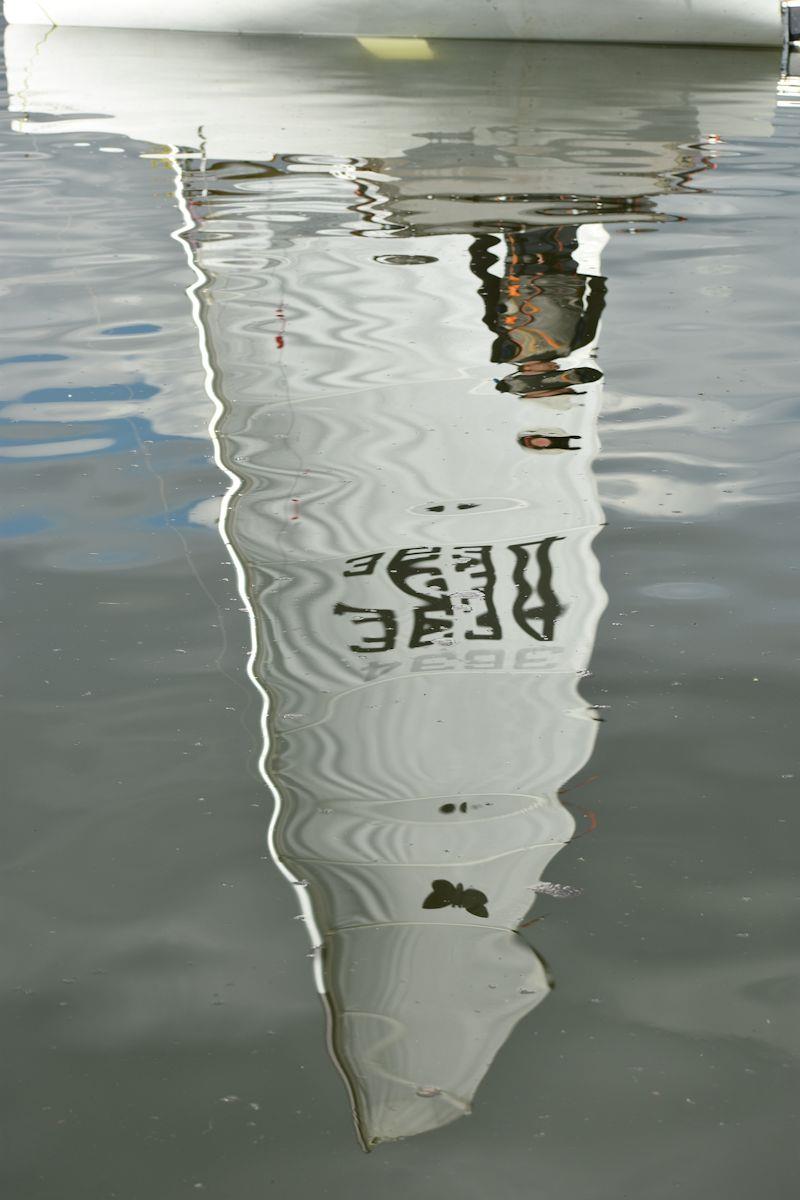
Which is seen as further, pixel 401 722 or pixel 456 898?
pixel 401 722

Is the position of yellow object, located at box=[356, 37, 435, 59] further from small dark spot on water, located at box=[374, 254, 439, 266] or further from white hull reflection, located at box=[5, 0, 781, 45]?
small dark spot on water, located at box=[374, 254, 439, 266]

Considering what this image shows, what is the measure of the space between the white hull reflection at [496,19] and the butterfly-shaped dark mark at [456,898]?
55.9 ft

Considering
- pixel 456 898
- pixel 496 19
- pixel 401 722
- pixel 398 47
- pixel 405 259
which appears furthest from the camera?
pixel 496 19

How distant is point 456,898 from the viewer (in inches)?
96.0

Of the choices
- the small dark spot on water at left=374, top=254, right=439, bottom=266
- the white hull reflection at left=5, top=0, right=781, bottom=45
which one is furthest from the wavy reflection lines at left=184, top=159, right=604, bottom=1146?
the white hull reflection at left=5, top=0, right=781, bottom=45

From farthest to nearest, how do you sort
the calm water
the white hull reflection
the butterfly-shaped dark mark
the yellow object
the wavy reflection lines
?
1. the yellow object
2. the white hull reflection
3. the butterfly-shaped dark mark
4. the wavy reflection lines
5. the calm water

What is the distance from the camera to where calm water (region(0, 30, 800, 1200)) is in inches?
81.1

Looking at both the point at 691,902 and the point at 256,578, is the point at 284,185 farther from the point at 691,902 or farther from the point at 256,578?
the point at 691,902

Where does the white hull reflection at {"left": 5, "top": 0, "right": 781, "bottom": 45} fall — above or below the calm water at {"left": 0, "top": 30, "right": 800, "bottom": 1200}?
above

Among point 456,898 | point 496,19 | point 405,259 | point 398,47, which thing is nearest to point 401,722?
point 456,898

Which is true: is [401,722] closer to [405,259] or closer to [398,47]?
[405,259]

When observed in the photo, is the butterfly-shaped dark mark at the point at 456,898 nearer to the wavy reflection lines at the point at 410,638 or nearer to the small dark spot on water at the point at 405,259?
the wavy reflection lines at the point at 410,638

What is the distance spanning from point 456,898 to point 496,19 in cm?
1823

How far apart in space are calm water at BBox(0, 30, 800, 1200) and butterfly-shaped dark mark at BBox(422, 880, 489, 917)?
0.5 inches
